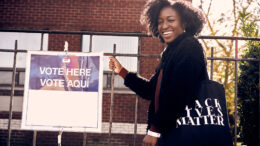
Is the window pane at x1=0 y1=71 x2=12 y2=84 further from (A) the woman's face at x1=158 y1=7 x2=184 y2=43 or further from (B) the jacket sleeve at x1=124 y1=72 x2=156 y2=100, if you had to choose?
(A) the woman's face at x1=158 y1=7 x2=184 y2=43

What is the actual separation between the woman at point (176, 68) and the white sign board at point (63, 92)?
0.80 metres

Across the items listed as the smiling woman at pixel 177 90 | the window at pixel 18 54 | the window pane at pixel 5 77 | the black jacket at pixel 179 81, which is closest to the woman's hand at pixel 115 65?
the smiling woman at pixel 177 90

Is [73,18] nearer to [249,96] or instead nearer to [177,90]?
[249,96]

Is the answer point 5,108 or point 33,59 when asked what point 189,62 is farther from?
point 5,108

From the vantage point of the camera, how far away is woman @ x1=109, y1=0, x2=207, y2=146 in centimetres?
154

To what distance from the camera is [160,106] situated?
158 centimetres

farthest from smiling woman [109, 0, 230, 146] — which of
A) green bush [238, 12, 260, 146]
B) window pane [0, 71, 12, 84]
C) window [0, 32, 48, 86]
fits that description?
window pane [0, 71, 12, 84]

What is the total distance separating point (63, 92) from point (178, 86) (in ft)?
4.30

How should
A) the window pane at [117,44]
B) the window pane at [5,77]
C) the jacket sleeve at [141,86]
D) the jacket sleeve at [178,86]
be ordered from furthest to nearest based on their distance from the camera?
1. the window pane at [117,44]
2. the window pane at [5,77]
3. the jacket sleeve at [141,86]
4. the jacket sleeve at [178,86]

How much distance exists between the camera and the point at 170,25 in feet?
6.12

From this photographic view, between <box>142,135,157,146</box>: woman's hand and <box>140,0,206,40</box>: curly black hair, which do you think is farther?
<box>140,0,206,40</box>: curly black hair

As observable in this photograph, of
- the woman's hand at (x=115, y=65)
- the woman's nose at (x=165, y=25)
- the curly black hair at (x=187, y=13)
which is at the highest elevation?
the curly black hair at (x=187, y=13)

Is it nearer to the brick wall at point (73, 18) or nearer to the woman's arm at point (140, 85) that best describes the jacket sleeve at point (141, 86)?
the woman's arm at point (140, 85)

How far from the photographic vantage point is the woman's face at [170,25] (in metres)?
→ 1.87
